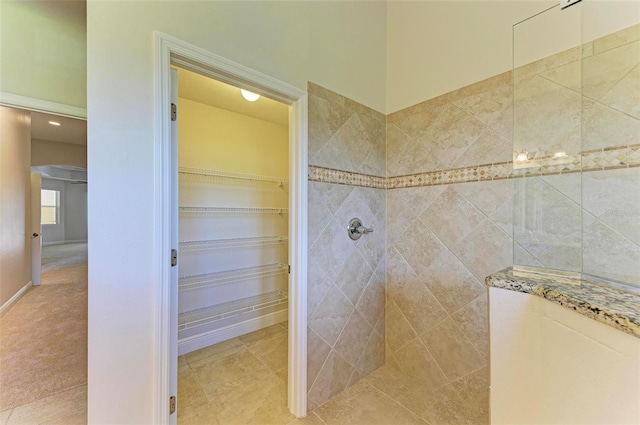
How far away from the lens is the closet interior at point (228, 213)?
2.37 m

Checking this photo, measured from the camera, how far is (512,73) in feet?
4.83

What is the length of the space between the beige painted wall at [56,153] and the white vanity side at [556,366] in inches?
184

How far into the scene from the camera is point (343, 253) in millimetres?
1798

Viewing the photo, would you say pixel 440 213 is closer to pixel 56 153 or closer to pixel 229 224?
pixel 229 224

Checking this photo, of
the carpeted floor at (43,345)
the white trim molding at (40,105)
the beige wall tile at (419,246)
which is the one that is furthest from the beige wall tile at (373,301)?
the white trim molding at (40,105)

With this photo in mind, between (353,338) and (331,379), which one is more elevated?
(353,338)

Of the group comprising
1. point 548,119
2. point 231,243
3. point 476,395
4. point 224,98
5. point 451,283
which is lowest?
point 476,395

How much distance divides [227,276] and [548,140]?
9.13ft

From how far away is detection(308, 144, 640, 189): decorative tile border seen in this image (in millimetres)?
1128

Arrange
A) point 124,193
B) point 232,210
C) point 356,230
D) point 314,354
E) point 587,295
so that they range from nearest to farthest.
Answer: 1. point 587,295
2. point 124,193
3. point 314,354
4. point 356,230
5. point 232,210

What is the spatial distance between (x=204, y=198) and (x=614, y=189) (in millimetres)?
2971

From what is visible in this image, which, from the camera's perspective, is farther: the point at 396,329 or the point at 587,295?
the point at 396,329

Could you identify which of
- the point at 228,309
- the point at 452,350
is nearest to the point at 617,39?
the point at 452,350

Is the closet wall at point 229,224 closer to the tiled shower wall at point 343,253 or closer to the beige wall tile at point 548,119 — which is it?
the tiled shower wall at point 343,253
